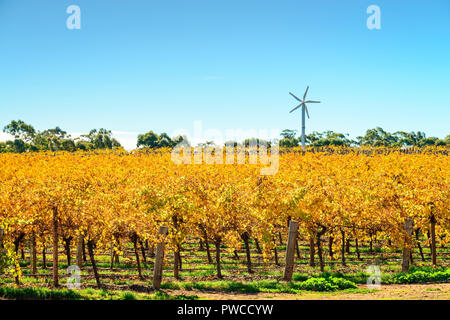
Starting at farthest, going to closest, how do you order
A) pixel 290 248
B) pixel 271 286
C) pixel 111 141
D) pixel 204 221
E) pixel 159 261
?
1. pixel 111 141
2. pixel 204 221
3. pixel 290 248
4. pixel 271 286
5. pixel 159 261

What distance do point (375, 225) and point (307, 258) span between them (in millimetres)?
9351

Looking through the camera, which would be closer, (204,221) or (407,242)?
(407,242)

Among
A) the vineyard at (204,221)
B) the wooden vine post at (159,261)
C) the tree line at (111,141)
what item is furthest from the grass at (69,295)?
the tree line at (111,141)

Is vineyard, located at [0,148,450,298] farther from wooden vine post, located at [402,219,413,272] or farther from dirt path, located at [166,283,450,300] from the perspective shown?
dirt path, located at [166,283,450,300]

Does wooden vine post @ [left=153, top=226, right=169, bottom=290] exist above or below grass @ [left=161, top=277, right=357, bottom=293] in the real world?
above

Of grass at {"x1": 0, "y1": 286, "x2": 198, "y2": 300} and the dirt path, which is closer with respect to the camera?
the dirt path

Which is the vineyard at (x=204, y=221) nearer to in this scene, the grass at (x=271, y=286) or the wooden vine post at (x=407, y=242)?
the wooden vine post at (x=407, y=242)

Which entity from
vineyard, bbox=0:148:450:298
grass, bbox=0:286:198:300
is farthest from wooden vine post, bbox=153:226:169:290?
grass, bbox=0:286:198:300

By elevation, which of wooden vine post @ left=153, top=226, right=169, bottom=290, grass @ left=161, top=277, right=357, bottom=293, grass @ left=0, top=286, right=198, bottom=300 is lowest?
grass @ left=161, top=277, right=357, bottom=293

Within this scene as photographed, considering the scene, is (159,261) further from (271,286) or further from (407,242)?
(407,242)

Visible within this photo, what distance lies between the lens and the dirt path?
61.2 feet

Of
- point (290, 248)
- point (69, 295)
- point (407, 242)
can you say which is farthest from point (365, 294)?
point (69, 295)

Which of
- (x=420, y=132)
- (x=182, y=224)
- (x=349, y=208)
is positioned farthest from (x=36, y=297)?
(x=420, y=132)

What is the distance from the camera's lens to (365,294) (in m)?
20.3
